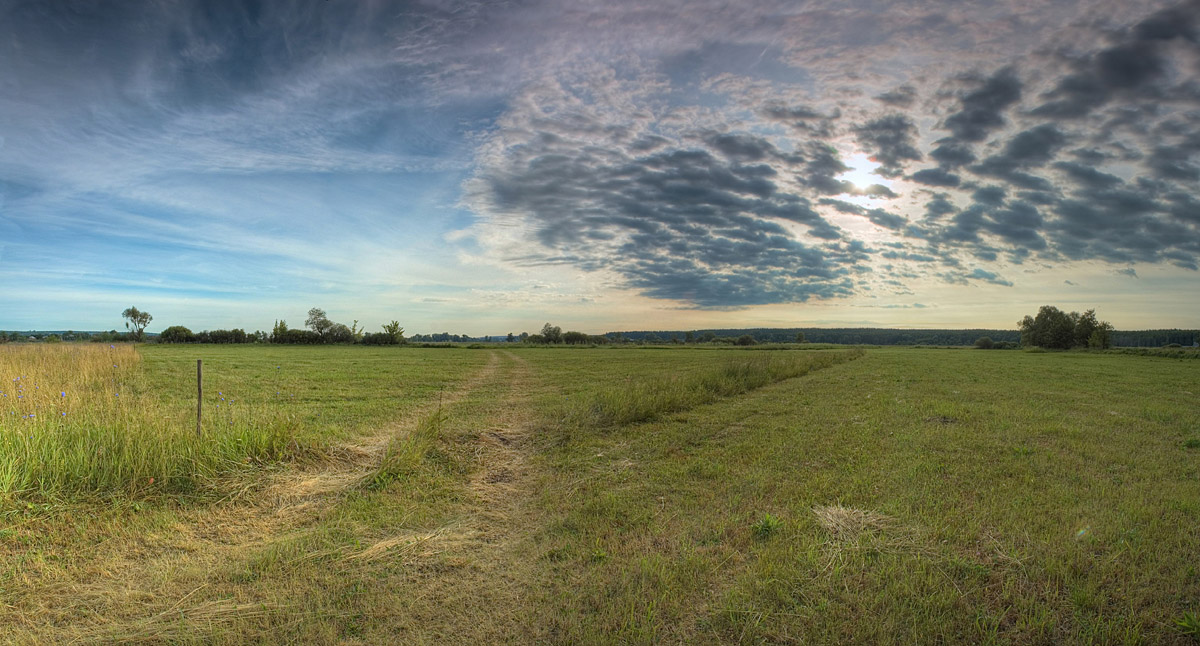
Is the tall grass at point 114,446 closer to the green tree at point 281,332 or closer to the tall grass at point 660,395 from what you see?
the tall grass at point 660,395

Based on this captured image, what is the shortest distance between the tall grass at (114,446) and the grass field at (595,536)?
0.05 metres

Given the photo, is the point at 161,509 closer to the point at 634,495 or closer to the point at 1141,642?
the point at 634,495

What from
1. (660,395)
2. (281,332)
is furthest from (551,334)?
(660,395)

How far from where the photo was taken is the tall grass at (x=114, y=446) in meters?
6.65

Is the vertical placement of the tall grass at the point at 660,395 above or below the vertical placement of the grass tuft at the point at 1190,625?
above

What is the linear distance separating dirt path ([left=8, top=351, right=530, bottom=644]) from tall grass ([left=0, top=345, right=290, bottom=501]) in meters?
0.86

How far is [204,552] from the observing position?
223 inches

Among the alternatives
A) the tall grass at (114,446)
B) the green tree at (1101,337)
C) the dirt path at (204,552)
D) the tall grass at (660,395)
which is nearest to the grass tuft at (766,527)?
the dirt path at (204,552)

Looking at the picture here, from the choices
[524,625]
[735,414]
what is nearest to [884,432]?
[735,414]

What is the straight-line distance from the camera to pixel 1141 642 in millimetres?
4012

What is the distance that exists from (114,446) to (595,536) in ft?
23.0

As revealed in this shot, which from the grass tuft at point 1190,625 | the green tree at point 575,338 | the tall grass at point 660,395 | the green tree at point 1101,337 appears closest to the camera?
the grass tuft at point 1190,625

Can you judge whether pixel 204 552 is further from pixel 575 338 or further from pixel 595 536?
pixel 575 338

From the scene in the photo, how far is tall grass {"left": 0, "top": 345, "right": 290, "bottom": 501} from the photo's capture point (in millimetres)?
6648
